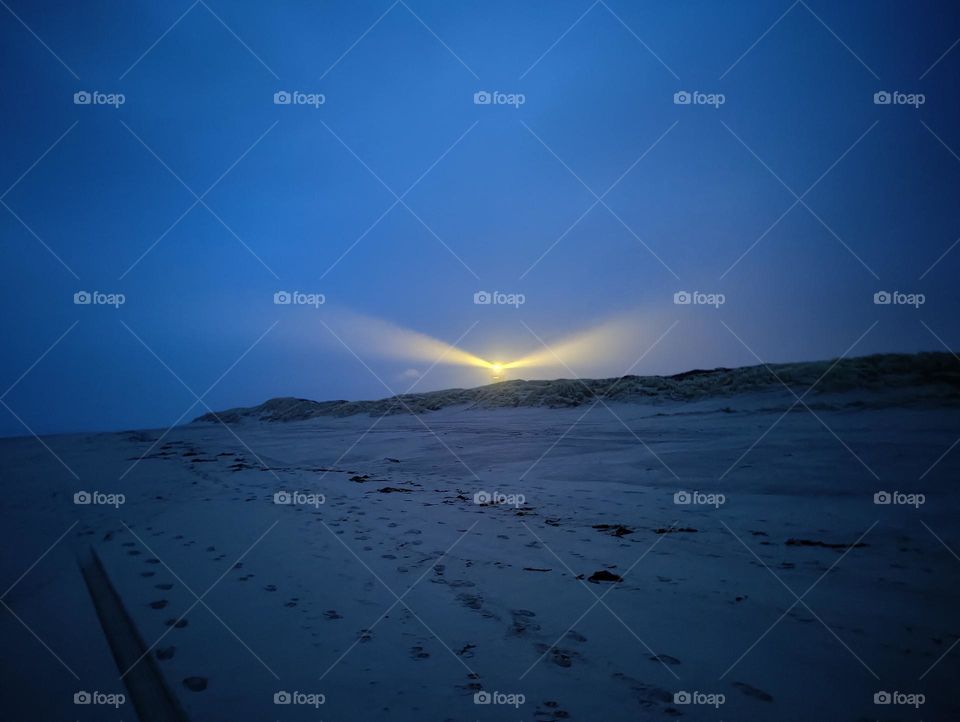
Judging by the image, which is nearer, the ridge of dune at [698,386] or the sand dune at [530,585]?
the sand dune at [530,585]

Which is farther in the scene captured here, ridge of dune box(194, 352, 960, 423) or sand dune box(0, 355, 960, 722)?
ridge of dune box(194, 352, 960, 423)

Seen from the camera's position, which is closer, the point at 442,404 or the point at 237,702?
the point at 237,702

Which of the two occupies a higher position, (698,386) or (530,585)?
(698,386)

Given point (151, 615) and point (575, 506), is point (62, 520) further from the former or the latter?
point (575, 506)

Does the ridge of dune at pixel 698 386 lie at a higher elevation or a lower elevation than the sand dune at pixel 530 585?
higher

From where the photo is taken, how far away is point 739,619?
3.70 m

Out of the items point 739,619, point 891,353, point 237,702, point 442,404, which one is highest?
point 442,404

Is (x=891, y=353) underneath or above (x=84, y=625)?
above

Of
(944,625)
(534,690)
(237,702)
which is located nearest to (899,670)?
(944,625)

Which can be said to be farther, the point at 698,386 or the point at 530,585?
the point at 698,386

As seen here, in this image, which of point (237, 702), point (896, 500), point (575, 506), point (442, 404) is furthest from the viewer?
point (442, 404)

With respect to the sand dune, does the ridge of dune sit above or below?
above

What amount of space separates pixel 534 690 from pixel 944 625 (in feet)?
11.5

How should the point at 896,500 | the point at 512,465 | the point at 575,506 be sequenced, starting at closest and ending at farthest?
the point at 896,500
the point at 575,506
the point at 512,465
